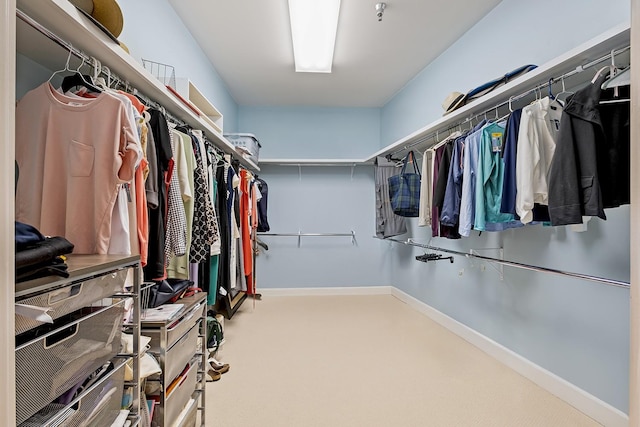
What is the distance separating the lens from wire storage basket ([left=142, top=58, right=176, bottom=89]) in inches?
75.1

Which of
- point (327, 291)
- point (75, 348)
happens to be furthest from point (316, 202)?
point (75, 348)

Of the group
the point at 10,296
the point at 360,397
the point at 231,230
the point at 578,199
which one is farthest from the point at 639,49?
the point at 231,230

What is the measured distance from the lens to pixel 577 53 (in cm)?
134

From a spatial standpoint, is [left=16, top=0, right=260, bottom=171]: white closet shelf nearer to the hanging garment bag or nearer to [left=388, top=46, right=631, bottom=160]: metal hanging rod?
[left=388, top=46, right=631, bottom=160]: metal hanging rod

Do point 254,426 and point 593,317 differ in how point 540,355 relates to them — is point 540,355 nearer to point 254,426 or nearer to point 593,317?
point 593,317

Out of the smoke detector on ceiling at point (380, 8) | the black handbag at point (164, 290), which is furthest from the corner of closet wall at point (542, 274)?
the black handbag at point (164, 290)

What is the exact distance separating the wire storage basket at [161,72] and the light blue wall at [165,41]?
42 millimetres

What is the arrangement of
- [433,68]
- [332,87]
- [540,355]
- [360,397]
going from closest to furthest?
1. [360,397]
2. [540,355]
3. [433,68]
4. [332,87]

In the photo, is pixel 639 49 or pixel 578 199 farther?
pixel 578 199

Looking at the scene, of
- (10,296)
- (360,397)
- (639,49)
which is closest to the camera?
(10,296)

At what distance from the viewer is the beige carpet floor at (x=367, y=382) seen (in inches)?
63.9

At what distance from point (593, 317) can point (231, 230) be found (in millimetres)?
2280

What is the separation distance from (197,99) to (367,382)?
2346 millimetres

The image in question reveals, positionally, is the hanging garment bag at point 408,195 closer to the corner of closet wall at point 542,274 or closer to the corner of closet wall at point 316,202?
the corner of closet wall at point 542,274
